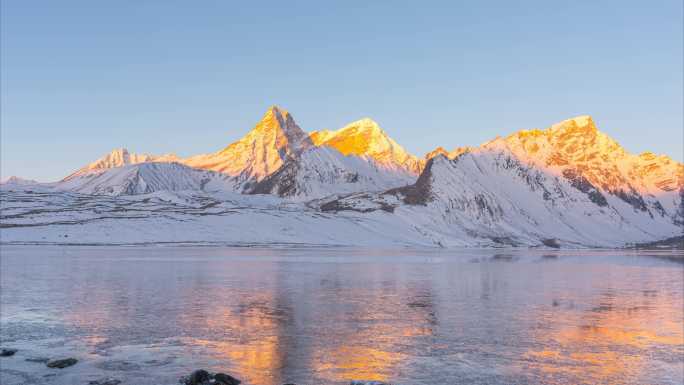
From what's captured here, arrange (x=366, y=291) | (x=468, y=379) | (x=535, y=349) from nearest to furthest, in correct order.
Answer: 1. (x=468, y=379)
2. (x=535, y=349)
3. (x=366, y=291)

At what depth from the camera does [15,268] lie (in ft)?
259

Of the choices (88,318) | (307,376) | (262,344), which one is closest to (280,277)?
(88,318)

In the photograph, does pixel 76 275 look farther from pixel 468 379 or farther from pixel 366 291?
pixel 468 379

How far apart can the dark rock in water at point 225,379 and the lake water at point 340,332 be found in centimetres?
63

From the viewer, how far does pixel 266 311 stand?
43312 millimetres

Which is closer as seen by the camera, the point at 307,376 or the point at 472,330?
the point at 307,376

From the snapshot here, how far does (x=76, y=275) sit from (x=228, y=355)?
46.7 m

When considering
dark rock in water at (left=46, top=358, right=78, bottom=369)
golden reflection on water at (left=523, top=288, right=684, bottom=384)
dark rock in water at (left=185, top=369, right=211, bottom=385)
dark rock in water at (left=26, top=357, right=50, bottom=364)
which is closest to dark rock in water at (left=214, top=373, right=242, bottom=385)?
dark rock in water at (left=185, top=369, right=211, bottom=385)

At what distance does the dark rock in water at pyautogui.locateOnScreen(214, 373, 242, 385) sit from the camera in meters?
24.2

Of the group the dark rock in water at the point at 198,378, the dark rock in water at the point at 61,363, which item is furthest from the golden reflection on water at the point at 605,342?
the dark rock in water at the point at 61,363

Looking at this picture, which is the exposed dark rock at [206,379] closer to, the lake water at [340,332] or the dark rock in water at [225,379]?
the dark rock in water at [225,379]

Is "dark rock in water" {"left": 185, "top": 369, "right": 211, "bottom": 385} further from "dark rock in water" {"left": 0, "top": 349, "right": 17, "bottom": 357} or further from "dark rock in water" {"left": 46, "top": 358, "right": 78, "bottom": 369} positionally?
"dark rock in water" {"left": 0, "top": 349, "right": 17, "bottom": 357}

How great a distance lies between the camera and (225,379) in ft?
80.0

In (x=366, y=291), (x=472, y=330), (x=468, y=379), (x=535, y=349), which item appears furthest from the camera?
(x=366, y=291)
